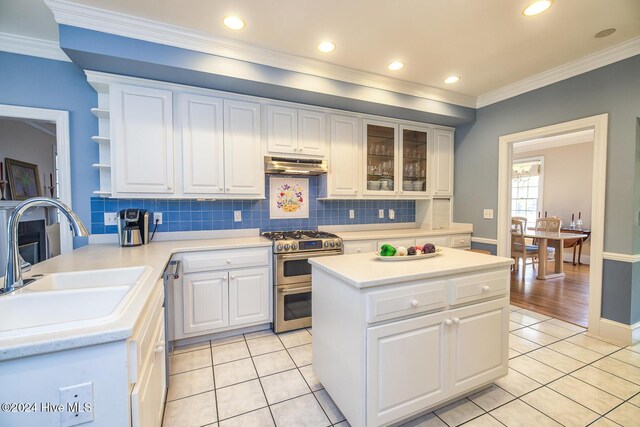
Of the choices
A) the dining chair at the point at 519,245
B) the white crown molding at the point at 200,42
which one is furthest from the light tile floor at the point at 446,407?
the white crown molding at the point at 200,42

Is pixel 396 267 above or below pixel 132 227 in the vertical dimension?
below

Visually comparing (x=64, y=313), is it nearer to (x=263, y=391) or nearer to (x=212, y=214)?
(x=263, y=391)

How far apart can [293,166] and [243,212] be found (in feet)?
2.50

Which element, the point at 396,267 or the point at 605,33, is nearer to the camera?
the point at 396,267

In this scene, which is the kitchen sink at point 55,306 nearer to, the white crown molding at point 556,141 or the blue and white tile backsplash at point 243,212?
the blue and white tile backsplash at point 243,212

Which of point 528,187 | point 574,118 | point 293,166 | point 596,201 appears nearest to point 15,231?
point 293,166

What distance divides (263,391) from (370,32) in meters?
2.79

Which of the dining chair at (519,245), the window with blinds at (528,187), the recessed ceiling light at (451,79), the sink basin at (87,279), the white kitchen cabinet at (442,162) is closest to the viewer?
the sink basin at (87,279)

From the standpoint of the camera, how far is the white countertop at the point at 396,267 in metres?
1.43

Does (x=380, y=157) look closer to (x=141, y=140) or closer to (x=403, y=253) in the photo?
(x=403, y=253)

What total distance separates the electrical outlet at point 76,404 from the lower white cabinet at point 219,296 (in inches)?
65.7

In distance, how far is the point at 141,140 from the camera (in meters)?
2.46

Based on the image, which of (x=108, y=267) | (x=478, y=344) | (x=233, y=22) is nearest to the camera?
(x=108, y=267)

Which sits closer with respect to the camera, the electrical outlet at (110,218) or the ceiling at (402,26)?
the ceiling at (402,26)
